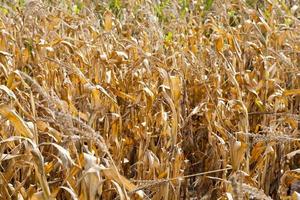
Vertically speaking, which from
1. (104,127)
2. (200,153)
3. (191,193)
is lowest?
(191,193)

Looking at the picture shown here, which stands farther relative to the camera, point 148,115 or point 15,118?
point 148,115

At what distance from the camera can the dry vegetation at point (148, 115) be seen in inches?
65.0

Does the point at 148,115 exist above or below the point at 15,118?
below

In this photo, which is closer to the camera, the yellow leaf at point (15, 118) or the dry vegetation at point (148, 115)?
the yellow leaf at point (15, 118)

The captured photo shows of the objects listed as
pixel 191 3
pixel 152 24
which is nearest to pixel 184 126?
pixel 152 24

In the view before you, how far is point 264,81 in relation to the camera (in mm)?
2432

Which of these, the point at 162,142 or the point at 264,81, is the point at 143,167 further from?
the point at 264,81

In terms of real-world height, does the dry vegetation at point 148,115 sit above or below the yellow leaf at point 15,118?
below

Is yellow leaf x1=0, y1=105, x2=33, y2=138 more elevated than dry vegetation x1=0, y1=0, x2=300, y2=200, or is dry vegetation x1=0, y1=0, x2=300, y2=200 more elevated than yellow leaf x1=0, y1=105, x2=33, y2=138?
yellow leaf x1=0, y1=105, x2=33, y2=138

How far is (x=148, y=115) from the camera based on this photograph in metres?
2.13

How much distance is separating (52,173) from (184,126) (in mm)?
595

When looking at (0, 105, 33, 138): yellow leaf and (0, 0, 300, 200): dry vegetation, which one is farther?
(0, 0, 300, 200): dry vegetation

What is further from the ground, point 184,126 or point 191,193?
point 184,126

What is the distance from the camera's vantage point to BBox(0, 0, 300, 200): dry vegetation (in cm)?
165
